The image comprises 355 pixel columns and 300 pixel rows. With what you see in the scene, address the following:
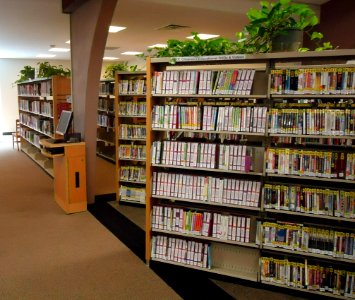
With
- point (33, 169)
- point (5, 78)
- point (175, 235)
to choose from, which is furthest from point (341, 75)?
point (5, 78)

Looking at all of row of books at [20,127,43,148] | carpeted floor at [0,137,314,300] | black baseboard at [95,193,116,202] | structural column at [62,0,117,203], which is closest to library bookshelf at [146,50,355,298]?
carpeted floor at [0,137,314,300]

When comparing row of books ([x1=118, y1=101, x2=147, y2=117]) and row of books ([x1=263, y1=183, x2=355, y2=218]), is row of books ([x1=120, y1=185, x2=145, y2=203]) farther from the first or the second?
row of books ([x1=263, y1=183, x2=355, y2=218])

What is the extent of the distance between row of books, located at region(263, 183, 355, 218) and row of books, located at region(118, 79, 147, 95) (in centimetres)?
287

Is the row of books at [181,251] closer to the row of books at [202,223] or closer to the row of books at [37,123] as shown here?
the row of books at [202,223]

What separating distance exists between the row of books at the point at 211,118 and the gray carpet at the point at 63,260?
1.44m

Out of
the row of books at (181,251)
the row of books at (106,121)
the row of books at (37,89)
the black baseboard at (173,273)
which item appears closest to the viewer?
the black baseboard at (173,273)

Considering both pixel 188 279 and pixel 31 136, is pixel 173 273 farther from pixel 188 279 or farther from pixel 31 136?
pixel 31 136

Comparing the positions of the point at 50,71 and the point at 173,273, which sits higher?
the point at 50,71

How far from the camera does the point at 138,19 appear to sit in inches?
235

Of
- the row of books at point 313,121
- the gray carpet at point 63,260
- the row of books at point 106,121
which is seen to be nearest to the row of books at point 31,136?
the row of books at point 106,121

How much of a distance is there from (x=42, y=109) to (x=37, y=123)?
57 centimetres

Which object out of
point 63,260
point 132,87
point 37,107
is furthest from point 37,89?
point 63,260

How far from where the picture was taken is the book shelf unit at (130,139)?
4988 millimetres

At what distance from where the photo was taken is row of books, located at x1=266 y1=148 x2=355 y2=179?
99.3 inches
